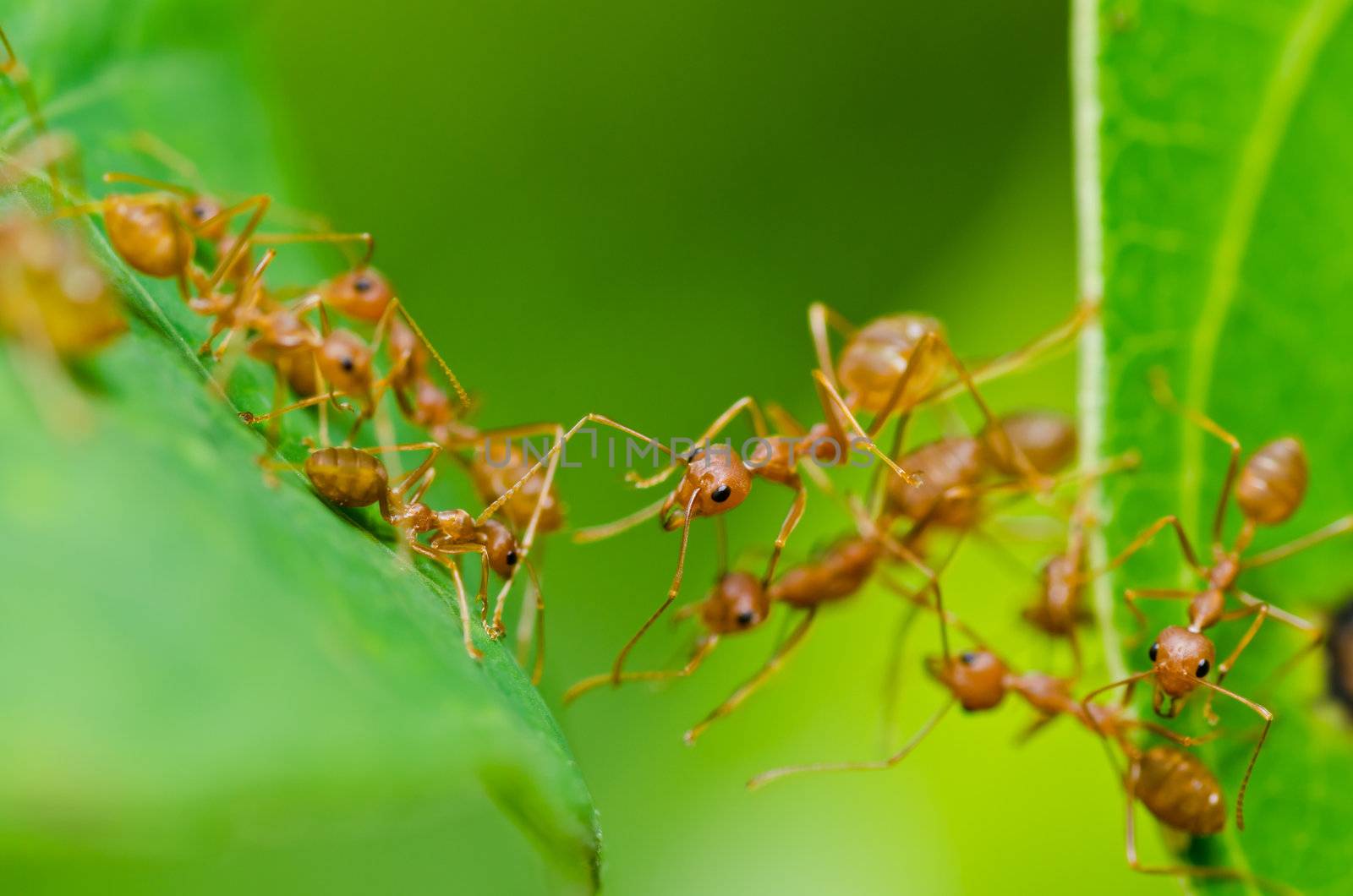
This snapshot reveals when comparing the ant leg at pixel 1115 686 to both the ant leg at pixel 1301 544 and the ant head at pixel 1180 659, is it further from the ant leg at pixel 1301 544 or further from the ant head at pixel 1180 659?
the ant leg at pixel 1301 544

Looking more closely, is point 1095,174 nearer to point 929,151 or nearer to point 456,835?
point 929,151

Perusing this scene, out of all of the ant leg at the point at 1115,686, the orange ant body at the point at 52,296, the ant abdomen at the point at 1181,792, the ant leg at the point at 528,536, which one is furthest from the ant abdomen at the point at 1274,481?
the orange ant body at the point at 52,296

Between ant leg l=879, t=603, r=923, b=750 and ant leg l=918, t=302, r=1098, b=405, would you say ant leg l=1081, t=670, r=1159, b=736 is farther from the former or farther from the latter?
ant leg l=918, t=302, r=1098, b=405

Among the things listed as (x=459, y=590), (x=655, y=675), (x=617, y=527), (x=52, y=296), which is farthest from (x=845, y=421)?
(x=52, y=296)

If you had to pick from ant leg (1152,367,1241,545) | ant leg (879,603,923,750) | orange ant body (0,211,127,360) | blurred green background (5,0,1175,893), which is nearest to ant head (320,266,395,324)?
blurred green background (5,0,1175,893)

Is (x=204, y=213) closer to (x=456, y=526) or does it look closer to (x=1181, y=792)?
(x=456, y=526)

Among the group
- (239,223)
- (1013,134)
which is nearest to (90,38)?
(239,223)
